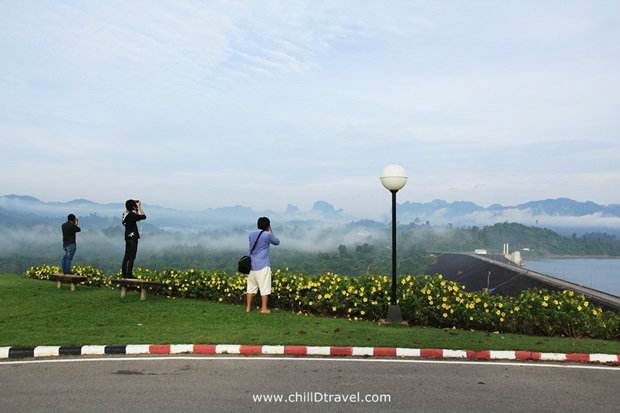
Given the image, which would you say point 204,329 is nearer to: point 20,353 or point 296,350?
point 296,350

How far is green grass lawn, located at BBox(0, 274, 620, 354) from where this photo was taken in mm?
9219

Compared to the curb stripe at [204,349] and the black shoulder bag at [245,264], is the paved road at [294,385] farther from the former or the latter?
the black shoulder bag at [245,264]

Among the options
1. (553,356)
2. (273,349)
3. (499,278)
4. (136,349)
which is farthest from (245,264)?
(499,278)

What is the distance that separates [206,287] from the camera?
48.5 feet

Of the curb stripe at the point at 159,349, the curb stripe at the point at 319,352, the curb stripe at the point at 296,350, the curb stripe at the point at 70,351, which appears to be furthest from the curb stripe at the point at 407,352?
the curb stripe at the point at 70,351

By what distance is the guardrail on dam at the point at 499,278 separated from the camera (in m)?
76.1

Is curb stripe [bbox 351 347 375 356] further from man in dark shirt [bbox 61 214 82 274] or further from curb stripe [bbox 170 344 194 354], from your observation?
man in dark shirt [bbox 61 214 82 274]

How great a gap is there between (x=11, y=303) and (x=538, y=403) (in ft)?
42.4

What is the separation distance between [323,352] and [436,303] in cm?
412

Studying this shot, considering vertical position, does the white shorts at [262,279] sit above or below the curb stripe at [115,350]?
above

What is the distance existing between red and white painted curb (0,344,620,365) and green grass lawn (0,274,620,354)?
268 millimetres

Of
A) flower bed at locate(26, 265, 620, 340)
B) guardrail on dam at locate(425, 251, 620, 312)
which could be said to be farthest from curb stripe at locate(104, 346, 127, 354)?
guardrail on dam at locate(425, 251, 620, 312)

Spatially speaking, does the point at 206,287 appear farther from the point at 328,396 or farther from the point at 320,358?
→ the point at 328,396

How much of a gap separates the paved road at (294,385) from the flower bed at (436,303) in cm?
298
